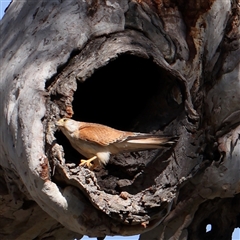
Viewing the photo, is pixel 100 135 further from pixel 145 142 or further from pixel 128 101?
pixel 128 101

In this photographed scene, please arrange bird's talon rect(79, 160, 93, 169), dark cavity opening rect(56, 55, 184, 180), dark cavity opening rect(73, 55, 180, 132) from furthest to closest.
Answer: dark cavity opening rect(73, 55, 180, 132) → dark cavity opening rect(56, 55, 184, 180) → bird's talon rect(79, 160, 93, 169)

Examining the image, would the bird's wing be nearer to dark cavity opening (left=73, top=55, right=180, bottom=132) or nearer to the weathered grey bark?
the weathered grey bark

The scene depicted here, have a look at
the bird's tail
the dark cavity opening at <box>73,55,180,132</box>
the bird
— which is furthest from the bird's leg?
the dark cavity opening at <box>73,55,180,132</box>

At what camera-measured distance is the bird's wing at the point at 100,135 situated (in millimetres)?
3186

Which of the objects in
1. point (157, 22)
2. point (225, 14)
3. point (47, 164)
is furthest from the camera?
point (225, 14)

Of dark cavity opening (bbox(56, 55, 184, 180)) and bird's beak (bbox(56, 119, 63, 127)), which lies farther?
dark cavity opening (bbox(56, 55, 184, 180))

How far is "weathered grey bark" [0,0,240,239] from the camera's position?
9.86 feet

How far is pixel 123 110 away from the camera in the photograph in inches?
147

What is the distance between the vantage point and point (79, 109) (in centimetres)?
380

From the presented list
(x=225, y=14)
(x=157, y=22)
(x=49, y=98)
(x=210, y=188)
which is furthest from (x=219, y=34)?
(x=49, y=98)

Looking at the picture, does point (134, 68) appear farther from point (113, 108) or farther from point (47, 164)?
point (47, 164)

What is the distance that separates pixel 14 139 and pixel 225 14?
42.5 inches

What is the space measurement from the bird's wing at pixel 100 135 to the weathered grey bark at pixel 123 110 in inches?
3.6

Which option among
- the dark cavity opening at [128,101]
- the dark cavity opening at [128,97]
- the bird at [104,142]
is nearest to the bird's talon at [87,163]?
the bird at [104,142]
